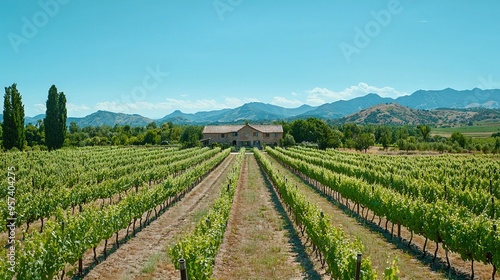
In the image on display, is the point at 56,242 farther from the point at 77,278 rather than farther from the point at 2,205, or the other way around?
the point at 2,205

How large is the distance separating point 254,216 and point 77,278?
35.2 feet

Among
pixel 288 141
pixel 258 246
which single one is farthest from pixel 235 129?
pixel 258 246

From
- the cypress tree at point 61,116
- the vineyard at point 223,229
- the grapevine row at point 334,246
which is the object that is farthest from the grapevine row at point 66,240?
the cypress tree at point 61,116

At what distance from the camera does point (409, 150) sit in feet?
278

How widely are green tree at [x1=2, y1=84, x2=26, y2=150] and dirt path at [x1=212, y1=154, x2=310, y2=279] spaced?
56.6m

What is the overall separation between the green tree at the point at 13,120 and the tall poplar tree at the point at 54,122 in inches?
307

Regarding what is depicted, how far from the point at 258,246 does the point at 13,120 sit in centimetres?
6377

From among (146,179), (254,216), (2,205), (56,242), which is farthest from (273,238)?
(146,179)

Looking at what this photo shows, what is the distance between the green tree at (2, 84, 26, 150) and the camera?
61659 millimetres

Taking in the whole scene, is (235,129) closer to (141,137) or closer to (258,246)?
(141,137)

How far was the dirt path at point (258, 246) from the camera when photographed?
40.0 feet

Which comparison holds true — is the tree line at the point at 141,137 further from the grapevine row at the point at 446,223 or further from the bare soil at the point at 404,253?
the grapevine row at the point at 446,223

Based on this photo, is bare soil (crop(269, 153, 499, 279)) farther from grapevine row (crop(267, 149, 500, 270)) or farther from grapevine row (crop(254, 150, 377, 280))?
grapevine row (crop(254, 150, 377, 280))

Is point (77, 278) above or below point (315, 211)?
below
